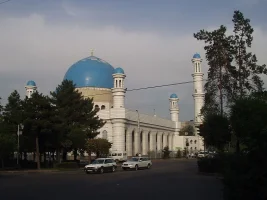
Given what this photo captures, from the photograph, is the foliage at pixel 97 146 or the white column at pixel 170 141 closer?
the foliage at pixel 97 146

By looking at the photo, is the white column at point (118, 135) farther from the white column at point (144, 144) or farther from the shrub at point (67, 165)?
the shrub at point (67, 165)

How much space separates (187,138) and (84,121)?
54.4 metres

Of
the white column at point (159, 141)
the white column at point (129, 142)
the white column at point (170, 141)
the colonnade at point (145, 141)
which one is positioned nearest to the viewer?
the white column at point (129, 142)

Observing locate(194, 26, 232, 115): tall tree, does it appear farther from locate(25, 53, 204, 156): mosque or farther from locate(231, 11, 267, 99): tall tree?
→ locate(25, 53, 204, 156): mosque

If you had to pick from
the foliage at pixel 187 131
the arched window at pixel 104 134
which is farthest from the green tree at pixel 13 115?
the foliage at pixel 187 131

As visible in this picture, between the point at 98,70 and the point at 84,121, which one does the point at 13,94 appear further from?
the point at 98,70

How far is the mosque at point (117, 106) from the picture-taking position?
244ft

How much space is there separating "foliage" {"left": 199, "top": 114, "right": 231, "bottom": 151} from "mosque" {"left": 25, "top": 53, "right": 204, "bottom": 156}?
4119 centimetres

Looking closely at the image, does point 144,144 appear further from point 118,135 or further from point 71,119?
point 71,119

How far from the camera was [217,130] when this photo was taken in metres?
28.1

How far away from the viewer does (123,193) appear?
16734 mm

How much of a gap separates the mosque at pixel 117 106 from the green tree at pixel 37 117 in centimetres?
3014

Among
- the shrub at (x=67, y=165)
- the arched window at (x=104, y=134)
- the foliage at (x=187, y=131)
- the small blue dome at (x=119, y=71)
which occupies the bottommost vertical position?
the shrub at (x=67, y=165)

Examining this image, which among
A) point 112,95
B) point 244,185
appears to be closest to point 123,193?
point 244,185
